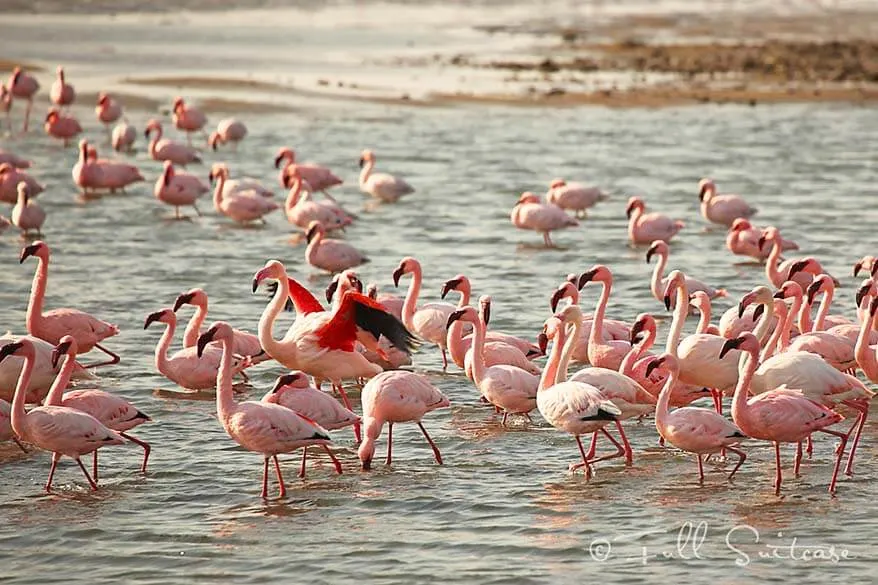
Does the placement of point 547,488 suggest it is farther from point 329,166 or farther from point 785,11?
point 785,11

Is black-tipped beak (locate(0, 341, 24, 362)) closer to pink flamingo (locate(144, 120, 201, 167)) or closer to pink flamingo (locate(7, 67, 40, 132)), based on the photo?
pink flamingo (locate(144, 120, 201, 167))

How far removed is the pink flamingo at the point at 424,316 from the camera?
41.0ft

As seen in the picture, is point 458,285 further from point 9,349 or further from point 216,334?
point 9,349

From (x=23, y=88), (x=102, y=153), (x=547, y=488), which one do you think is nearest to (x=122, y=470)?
(x=547, y=488)

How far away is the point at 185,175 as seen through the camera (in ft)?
63.0

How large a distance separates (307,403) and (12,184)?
9.89 metres

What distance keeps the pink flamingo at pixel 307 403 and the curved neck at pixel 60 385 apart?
129cm

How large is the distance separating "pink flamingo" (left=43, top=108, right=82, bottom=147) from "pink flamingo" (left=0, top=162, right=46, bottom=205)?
4.58 m

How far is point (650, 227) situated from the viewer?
681 inches

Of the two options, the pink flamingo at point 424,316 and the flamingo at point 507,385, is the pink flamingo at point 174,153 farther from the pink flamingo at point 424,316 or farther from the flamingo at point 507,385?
the flamingo at point 507,385

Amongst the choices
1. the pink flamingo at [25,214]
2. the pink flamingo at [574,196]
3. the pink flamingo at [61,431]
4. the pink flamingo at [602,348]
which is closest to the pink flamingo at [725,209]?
the pink flamingo at [574,196]

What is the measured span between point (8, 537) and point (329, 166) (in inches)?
570

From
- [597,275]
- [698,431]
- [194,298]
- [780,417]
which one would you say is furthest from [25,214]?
[780,417]

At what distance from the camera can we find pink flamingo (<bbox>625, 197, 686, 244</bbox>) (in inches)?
682
